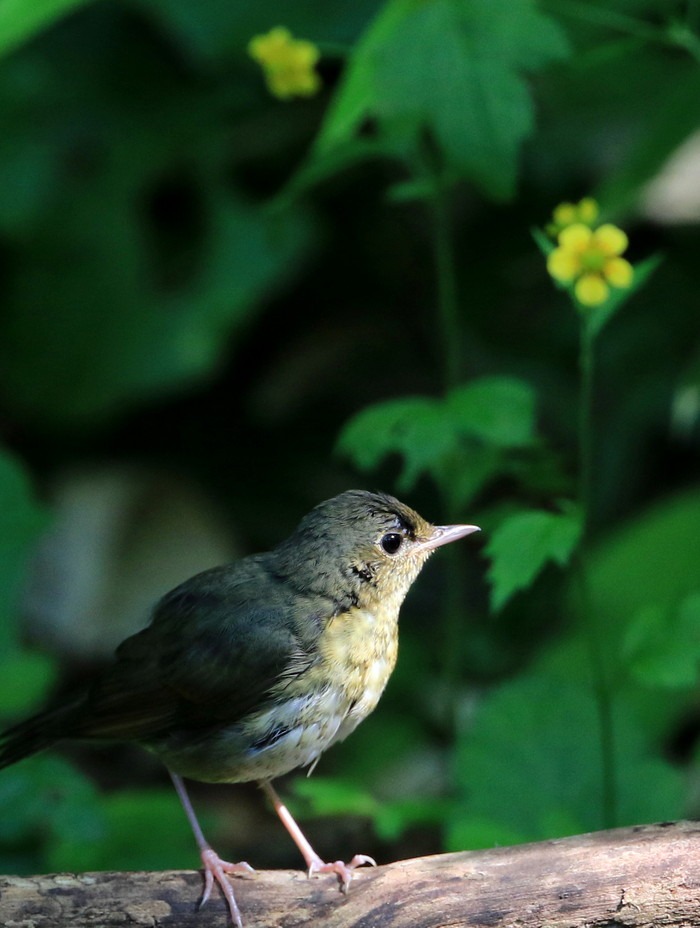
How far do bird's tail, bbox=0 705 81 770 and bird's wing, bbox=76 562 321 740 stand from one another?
0.26ft

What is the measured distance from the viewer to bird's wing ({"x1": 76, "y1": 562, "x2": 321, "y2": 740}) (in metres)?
3.57

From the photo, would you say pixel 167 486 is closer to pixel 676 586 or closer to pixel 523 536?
pixel 676 586

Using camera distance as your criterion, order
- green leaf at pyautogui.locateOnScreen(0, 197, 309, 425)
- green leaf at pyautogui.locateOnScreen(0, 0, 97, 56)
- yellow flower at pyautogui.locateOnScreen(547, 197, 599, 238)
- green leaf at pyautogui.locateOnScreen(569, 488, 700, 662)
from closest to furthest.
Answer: yellow flower at pyautogui.locateOnScreen(547, 197, 599, 238), green leaf at pyautogui.locateOnScreen(0, 0, 97, 56), green leaf at pyautogui.locateOnScreen(569, 488, 700, 662), green leaf at pyautogui.locateOnScreen(0, 197, 309, 425)

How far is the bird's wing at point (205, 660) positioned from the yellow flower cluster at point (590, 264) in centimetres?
116

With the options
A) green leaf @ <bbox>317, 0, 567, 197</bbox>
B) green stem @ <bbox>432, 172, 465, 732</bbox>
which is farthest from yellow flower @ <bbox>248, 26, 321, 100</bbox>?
green stem @ <bbox>432, 172, 465, 732</bbox>

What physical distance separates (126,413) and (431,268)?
183 cm

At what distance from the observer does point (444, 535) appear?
3.88m

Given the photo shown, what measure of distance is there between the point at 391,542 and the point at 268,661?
1.82 ft

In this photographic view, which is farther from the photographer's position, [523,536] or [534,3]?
[534,3]

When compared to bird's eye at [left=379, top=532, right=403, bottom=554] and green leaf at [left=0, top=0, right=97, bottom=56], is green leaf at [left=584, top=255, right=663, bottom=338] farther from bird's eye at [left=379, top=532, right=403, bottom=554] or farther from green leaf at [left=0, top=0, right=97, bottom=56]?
green leaf at [left=0, top=0, right=97, bottom=56]

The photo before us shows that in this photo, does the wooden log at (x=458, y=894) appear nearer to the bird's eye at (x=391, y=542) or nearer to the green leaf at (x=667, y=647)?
the green leaf at (x=667, y=647)

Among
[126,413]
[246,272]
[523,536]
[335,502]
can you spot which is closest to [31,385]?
[126,413]

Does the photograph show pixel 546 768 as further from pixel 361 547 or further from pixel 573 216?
pixel 573 216

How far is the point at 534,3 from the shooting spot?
4.13 metres
